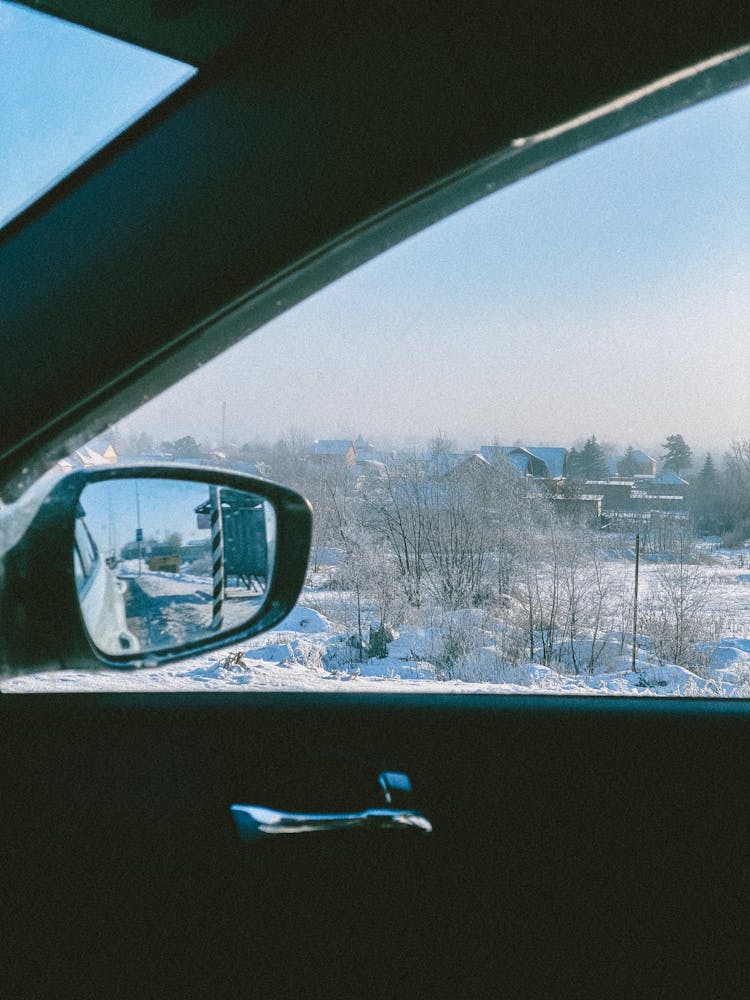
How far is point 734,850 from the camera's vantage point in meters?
2.17

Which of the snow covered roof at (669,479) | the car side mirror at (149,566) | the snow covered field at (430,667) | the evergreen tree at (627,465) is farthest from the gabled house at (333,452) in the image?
the snow covered roof at (669,479)

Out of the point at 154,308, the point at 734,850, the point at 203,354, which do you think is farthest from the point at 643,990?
the point at 154,308

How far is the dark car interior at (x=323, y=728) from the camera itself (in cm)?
172

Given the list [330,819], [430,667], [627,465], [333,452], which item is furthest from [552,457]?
[330,819]

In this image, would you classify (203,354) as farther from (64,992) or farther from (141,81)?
(64,992)

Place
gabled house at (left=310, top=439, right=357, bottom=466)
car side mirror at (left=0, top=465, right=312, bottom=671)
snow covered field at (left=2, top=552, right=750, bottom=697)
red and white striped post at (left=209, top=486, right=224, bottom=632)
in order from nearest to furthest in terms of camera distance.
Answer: car side mirror at (left=0, top=465, right=312, bottom=671) → red and white striped post at (left=209, top=486, right=224, bottom=632) → gabled house at (left=310, top=439, right=357, bottom=466) → snow covered field at (left=2, top=552, right=750, bottom=697)

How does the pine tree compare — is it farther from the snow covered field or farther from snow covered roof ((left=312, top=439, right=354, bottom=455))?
snow covered roof ((left=312, top=439, right=354, bottom=455))

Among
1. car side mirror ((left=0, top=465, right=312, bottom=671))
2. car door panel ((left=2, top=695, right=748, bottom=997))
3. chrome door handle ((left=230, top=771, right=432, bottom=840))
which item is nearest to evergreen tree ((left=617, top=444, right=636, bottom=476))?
car door panel ((left=2, top=695, right=748, bottom=997))

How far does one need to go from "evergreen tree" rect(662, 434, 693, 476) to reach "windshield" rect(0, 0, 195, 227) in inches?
61.8

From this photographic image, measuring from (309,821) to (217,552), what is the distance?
2.89ft

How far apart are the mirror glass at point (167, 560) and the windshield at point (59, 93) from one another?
0.77 meters

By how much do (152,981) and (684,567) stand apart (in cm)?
187

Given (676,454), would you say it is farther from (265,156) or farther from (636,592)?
(265,156)

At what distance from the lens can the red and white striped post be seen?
170 cm
